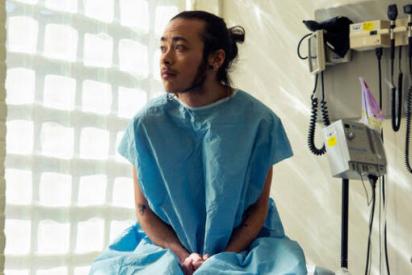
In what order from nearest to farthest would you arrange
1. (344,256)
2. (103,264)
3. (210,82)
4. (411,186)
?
(103,264) < (344,256) < (210,82) < (411,186)

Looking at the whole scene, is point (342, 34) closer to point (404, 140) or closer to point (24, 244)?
point (404, 140)

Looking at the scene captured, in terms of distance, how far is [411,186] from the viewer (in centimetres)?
185

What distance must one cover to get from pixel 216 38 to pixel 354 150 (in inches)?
21.0

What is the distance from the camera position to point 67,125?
1.78 metres

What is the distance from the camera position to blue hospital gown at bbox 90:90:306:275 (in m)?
1.50

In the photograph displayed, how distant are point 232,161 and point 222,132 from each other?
93 mm

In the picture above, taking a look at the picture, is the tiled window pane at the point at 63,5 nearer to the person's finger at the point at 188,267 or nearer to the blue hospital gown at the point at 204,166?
the blue hospital gown at the point at 204,166

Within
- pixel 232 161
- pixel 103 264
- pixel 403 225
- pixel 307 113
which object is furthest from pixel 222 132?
pixel 403 225

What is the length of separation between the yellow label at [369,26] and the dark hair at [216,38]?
49cm

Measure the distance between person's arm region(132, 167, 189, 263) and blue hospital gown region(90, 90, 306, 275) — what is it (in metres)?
0.02

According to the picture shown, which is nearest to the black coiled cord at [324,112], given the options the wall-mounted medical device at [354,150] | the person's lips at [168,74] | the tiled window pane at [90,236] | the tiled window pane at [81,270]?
the wall-mounted medical device at [354,150]

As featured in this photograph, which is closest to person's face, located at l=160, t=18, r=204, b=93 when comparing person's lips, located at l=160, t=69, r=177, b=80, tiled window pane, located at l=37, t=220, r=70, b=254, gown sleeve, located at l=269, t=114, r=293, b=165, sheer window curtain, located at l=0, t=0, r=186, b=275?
person's lips, located at l=160, t=69, r=177, b=80

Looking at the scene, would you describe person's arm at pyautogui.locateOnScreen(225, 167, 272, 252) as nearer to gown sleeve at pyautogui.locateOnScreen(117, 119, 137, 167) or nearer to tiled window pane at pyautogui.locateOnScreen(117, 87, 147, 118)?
gown sleeve at pyautogui.locateOnScreen(117, 119, 137, 167)

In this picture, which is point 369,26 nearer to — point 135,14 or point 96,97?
point 135,14
